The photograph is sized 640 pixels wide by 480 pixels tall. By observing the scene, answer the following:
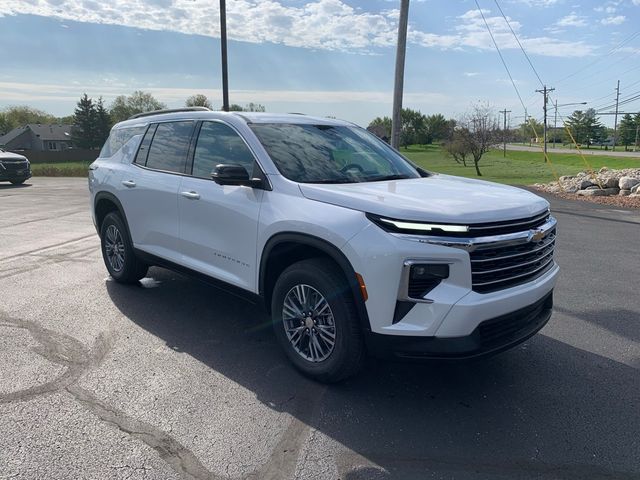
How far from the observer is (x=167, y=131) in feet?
17.0

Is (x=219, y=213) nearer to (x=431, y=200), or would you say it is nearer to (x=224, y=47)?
(x=431, y=200)

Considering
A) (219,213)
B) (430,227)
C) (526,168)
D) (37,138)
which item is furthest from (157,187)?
(37,138)

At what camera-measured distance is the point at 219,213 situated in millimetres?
4219

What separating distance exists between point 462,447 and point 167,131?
395 cm

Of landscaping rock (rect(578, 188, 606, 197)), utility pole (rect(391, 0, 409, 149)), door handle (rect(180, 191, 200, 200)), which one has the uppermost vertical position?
utility pole (rect(391, 0, 409, 149))

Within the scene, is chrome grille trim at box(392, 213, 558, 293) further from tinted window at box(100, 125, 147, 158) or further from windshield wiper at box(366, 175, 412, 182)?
tinted window at box(100, 125, 147, 158)

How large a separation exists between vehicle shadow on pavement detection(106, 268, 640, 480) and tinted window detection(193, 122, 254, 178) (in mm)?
1484

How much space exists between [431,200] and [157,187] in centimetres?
283

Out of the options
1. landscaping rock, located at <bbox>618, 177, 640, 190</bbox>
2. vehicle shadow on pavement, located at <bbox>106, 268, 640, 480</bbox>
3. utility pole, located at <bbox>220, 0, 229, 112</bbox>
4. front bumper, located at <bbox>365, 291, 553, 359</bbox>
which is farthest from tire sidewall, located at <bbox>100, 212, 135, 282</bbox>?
landscaping rock, located at <bbox>618, 177, 640, 190</bbox>

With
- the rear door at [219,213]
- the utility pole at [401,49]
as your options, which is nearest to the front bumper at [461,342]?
the rear door at [219,213]

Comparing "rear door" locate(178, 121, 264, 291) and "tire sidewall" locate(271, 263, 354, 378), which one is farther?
"rear door" locate(178, 121, 264, 291)

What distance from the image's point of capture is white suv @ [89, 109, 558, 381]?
3.04m

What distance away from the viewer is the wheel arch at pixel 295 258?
3.22 metres

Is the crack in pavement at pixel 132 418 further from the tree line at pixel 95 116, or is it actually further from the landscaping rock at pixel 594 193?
the tree line at pixel 95 116
